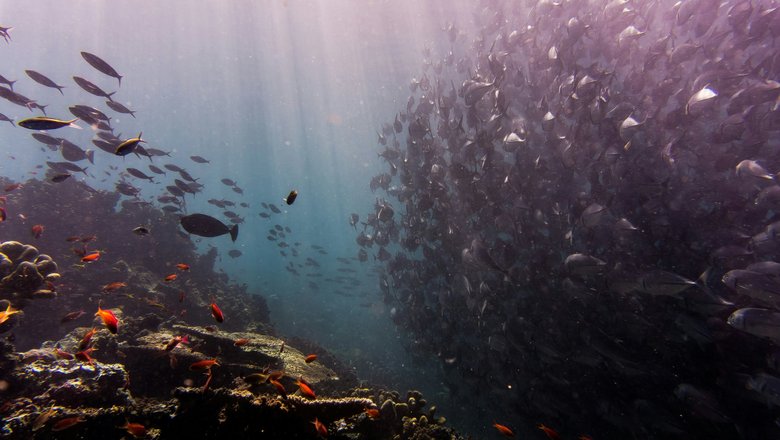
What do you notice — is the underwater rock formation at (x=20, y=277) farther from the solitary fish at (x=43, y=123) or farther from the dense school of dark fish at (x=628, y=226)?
the dense school of dark fish at (x=628, y=226)

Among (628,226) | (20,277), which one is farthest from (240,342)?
(628,226)

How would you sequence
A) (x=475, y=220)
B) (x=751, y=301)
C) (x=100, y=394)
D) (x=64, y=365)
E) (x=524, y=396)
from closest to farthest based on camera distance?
1. (x=100, y=394)
2. (x=64, y=365)
3. (x=751, y=301)
4. (x=524, y=396)
5. (x=475, y=220)

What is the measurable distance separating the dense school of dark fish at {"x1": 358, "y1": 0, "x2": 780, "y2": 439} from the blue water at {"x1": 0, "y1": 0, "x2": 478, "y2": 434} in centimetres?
688

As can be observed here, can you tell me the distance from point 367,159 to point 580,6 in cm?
6413

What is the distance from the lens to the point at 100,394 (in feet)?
13.1

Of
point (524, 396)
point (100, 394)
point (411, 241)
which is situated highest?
point (411, 241)

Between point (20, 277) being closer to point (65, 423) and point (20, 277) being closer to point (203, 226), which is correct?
point (203, 226)

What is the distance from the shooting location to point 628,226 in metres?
6.67

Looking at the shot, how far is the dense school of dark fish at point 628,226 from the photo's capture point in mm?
6191

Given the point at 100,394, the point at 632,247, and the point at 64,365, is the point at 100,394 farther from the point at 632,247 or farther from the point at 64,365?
the point at 632,247

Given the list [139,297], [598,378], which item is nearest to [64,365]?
[139,297]

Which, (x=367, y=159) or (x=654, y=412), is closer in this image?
(x=654, y=412)

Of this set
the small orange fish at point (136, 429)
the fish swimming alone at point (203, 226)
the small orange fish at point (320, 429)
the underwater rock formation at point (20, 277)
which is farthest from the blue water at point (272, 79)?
the small orange fish at point (136, 429)

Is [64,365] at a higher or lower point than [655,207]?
lower
